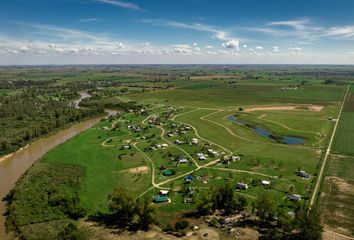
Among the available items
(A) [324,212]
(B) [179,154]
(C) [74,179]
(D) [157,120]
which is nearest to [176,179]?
(B) [179,154]

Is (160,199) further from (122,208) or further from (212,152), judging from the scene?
(212,152)

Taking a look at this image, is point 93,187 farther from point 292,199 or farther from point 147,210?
point 292,199

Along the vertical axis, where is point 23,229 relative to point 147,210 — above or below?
below

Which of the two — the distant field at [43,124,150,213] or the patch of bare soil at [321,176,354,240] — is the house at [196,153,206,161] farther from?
the patch of bare soil at [321,176,354,240]

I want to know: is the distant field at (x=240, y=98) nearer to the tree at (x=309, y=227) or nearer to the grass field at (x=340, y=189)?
the grass field at (x=340, y=189)

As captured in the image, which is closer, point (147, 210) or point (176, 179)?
point (147, 210)

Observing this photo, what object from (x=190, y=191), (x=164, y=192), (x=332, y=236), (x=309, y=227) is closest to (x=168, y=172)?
(x=164, y=192)

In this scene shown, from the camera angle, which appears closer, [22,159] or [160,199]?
[160,199]
